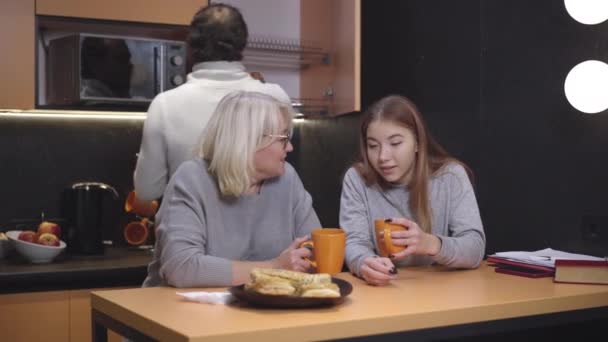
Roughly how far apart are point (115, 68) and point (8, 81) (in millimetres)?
376

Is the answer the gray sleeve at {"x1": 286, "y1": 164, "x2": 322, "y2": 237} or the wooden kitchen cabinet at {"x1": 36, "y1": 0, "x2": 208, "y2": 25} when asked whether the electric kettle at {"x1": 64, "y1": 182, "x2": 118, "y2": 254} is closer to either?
the wooden kitchen cabinet at {"x1": 36, "y1": 0, "x2": 208, "y2": 25}

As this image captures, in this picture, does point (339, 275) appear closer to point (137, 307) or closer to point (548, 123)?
point (137, 307)

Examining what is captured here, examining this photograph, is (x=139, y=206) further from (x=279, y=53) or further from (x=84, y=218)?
(x=279, y=53)

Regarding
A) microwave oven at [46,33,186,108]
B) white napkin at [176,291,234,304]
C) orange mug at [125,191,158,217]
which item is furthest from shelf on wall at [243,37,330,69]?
white napkin at [176,291,234,304]

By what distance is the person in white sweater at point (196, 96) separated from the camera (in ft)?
7.65

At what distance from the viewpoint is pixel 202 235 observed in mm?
1719

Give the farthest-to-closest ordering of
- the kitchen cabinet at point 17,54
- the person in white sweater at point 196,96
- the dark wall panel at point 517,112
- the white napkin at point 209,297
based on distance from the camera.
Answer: the kitchen cabinet at point 17,54, the person in white sweater at point 196,96, the dark wall panel at point 517,112, the white napkin at point 209,297

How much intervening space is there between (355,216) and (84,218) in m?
1.27

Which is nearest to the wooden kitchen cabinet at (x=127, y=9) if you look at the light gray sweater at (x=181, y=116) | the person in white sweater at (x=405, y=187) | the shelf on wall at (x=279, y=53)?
the shelf on wall at (x=279, y=53)

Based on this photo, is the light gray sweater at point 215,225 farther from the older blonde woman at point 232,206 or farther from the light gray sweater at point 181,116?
the light gray sweater at point 181,116

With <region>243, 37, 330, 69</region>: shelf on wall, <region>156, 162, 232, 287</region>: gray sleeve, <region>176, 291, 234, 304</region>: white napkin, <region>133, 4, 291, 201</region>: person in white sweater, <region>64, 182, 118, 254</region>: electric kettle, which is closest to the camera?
<region>176, 291, 234, 304</region>: white napkin

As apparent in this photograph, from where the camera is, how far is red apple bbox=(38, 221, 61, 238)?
2.71m

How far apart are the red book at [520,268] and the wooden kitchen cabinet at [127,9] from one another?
1640 millimetres

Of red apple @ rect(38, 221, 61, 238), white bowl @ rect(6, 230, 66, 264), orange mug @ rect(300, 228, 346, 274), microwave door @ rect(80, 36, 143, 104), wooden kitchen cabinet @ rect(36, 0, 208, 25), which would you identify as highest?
wooden kitchen cabinet @ rect(36, 0, 208, 25)
